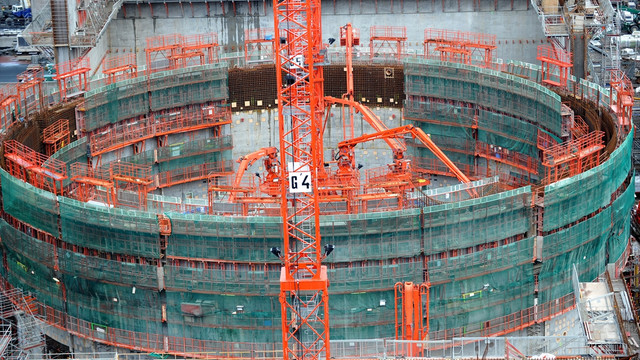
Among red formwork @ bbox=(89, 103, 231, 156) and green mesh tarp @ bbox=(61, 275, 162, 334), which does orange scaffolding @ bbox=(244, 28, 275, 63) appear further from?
green mesh tarp @ bbox=(61, 275, 162, 334)

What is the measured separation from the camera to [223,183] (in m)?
143

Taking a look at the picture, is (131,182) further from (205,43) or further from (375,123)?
(205,43)

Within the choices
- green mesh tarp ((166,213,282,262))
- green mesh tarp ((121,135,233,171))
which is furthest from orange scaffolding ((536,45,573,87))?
green mesh tarp ((166,213,282,262))

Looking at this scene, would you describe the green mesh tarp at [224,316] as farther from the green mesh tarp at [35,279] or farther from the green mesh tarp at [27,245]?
the green mesh tarp at [27,245]

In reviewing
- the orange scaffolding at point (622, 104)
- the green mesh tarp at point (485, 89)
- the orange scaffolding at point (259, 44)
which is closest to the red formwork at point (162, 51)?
the orange scaffolding at point (259, 44)

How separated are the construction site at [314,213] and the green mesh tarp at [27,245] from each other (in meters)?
0.24

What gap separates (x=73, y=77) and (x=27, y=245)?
3034cm

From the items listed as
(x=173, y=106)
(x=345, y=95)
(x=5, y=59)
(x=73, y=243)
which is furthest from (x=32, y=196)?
(x=5, y=59)

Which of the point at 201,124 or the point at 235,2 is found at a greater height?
the point at 235,2

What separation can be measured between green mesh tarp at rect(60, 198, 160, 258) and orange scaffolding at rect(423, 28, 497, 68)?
43432 mm

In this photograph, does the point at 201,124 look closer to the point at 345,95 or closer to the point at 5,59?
the point at 345,95

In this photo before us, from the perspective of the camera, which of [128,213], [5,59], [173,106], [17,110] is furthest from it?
[5,59]

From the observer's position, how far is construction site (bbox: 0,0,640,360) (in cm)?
10320

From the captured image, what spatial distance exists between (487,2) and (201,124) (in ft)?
104
